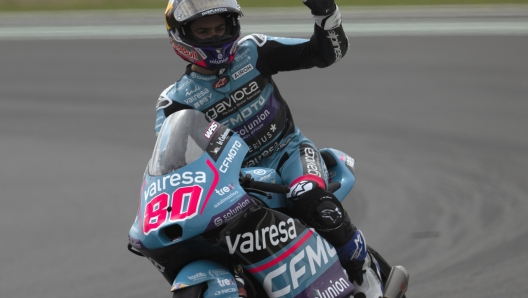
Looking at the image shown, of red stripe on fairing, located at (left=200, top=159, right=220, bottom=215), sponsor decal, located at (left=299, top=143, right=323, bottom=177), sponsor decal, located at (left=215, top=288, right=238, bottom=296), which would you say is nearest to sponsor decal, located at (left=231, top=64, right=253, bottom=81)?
sponsor decal, located at (left=299, top=143, right=323, bottom=177)

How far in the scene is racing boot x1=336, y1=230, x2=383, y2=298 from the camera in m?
3.78

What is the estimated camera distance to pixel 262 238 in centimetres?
323

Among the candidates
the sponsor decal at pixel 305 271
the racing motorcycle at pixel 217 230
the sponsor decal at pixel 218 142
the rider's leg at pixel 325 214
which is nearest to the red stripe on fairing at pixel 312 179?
the rider's leg at pixel 325 214

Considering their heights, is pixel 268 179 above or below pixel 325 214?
above

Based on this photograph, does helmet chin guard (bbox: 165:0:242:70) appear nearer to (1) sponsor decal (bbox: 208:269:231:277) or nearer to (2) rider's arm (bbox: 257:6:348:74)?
(2) rider's arm (bbox: 257:6:348:74)

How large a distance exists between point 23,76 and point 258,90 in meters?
7.21

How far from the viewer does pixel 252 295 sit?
3365 millimetres

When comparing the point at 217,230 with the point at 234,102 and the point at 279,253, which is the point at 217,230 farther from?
the point at 234,102

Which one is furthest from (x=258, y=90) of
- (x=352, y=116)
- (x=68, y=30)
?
(x=68, y=30)

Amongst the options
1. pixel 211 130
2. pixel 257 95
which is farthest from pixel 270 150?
pixel 211 130

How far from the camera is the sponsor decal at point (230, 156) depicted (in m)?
3.25

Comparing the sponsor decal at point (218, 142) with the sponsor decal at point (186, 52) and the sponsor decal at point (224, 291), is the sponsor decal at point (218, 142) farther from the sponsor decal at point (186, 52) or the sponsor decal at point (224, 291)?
the sponsor decal at point (186, 52)

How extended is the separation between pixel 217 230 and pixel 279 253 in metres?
0.28

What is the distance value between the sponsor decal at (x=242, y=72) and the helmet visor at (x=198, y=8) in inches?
14.8
